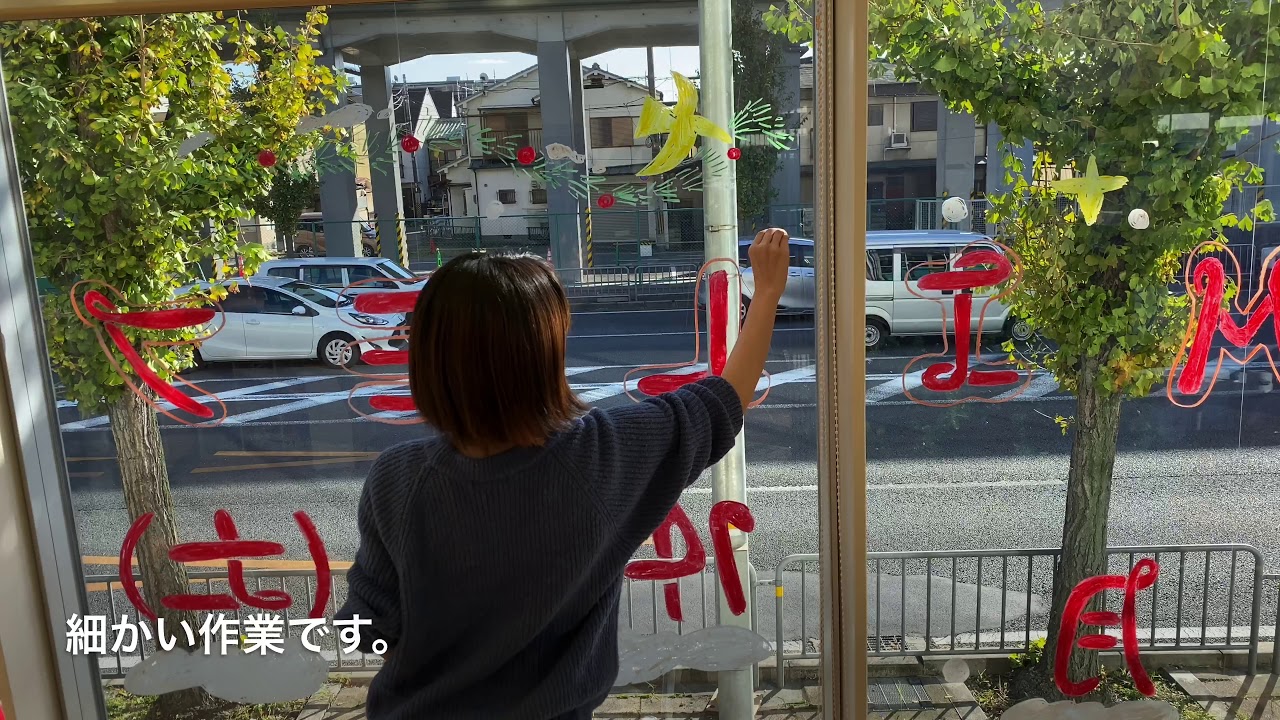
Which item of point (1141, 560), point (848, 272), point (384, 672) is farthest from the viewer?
point (1141, 560)

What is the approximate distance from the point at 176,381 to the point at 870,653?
149 centimetres

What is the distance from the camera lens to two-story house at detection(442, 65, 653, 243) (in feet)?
5.49

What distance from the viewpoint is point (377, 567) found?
991mm

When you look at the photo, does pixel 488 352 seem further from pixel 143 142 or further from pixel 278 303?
pixel 143 142

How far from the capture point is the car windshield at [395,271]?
5.68ft

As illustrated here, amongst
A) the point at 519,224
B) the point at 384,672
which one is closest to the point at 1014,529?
the point at 519,224

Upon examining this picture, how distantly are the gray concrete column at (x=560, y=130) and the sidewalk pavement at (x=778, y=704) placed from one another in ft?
2.89

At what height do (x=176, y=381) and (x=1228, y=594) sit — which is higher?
(x=176, y=381)

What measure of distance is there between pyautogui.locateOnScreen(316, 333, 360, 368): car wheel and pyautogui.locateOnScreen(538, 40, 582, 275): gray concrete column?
0.44m

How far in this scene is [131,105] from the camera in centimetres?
172

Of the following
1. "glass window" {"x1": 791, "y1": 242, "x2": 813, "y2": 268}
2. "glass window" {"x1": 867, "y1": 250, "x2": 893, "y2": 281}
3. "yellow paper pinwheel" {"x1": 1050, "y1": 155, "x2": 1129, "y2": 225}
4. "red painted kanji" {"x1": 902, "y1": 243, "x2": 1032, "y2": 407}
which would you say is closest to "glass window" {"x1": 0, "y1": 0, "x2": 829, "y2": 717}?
"glass window" {"x1": 791, "y1": 242, "x2": 813, "y2": 268}

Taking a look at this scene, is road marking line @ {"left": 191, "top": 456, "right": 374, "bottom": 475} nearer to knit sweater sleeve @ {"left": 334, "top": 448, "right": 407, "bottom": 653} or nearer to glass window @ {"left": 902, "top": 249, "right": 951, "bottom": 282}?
knit sweater sleeve @ {"left": 334, "top": 448, "right": 407, "bottom": 653}

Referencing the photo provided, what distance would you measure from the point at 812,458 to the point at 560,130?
79cm

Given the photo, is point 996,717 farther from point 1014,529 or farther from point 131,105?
point 131,105
